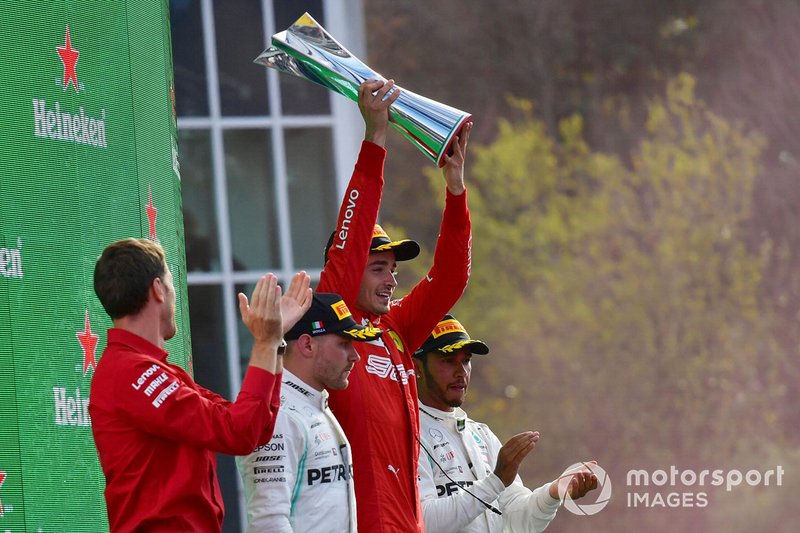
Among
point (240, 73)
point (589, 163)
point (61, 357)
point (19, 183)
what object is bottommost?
point (61, 357)

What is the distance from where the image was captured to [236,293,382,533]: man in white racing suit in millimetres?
3393

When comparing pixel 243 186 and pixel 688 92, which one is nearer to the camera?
pixel 243 186

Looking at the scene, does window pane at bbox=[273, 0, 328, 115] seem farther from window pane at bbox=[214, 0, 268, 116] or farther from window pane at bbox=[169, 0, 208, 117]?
window pane at bbox=[169, 0, 208, 117]

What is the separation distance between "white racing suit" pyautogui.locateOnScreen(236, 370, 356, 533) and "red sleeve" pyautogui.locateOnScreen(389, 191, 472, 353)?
740 mm

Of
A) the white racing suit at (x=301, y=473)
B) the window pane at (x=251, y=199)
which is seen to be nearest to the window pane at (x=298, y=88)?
the window pane at (x=251, y=199)

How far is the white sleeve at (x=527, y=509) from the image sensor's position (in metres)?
4.54

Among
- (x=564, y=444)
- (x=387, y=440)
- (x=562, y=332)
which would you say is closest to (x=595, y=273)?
(x=562, y=332)

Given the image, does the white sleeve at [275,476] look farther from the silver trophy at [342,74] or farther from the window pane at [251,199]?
the window pane at [251,199]

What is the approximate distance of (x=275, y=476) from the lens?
3.39 metres

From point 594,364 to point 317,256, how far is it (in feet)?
22.1

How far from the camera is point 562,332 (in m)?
14.4

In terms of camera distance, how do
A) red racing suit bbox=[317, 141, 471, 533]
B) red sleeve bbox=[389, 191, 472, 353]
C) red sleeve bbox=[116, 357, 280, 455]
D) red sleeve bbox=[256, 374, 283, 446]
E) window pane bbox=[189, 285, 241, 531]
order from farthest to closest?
window pane bbox=[189, 285, 241, 531]
red sleeve bbox=[389, 191, 472, 353]
red racing suit bbox=[317, 141, 471, 533]
red sleeve bbox=[256, 374, 283, 446]
red sleeve bbox=[116, 357, 280, 455]

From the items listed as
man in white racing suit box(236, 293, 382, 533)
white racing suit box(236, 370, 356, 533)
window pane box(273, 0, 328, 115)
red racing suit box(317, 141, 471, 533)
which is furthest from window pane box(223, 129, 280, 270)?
white racing suit box(236, 370, 356, 533)

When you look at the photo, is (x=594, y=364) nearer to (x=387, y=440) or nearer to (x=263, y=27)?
(x=263, y=27)
